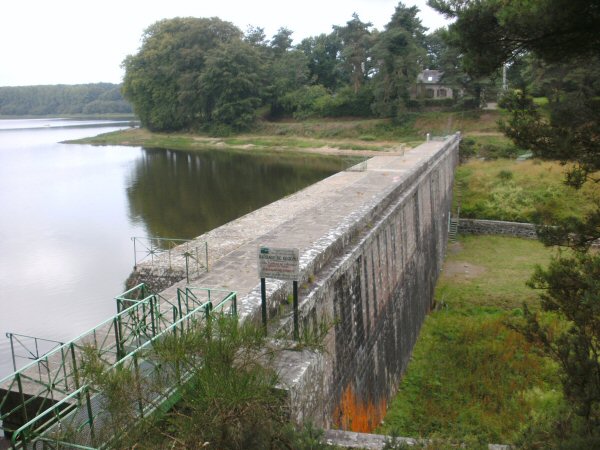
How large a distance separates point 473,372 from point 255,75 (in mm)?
48525

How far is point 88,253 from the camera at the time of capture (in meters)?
19.4

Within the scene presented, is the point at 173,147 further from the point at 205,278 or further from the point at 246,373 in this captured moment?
the point at 246,373

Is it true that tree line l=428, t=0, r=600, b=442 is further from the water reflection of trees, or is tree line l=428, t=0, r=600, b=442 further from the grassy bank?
the grassy bank

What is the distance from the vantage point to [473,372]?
11.6 meters

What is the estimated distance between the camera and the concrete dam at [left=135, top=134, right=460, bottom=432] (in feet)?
21.6

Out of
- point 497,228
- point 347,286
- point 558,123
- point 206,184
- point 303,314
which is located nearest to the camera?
point 303,314

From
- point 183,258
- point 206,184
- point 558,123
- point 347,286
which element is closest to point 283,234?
point 347,286

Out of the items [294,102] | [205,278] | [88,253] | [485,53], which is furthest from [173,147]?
[485,53]

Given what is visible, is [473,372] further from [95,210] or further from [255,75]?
[255,75]

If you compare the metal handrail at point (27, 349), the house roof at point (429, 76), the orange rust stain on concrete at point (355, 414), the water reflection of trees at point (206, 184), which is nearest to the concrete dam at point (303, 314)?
the orange rust stain on concrete at point (355, 414)

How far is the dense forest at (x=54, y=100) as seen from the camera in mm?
139250

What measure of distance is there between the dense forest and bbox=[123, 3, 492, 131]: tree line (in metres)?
79.1

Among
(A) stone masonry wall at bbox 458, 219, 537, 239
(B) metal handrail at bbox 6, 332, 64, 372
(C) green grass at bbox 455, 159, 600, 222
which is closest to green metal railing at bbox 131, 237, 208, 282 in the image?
(B) metal handrail at bbox 6, 332, 64, 372

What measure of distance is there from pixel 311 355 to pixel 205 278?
4684mm
